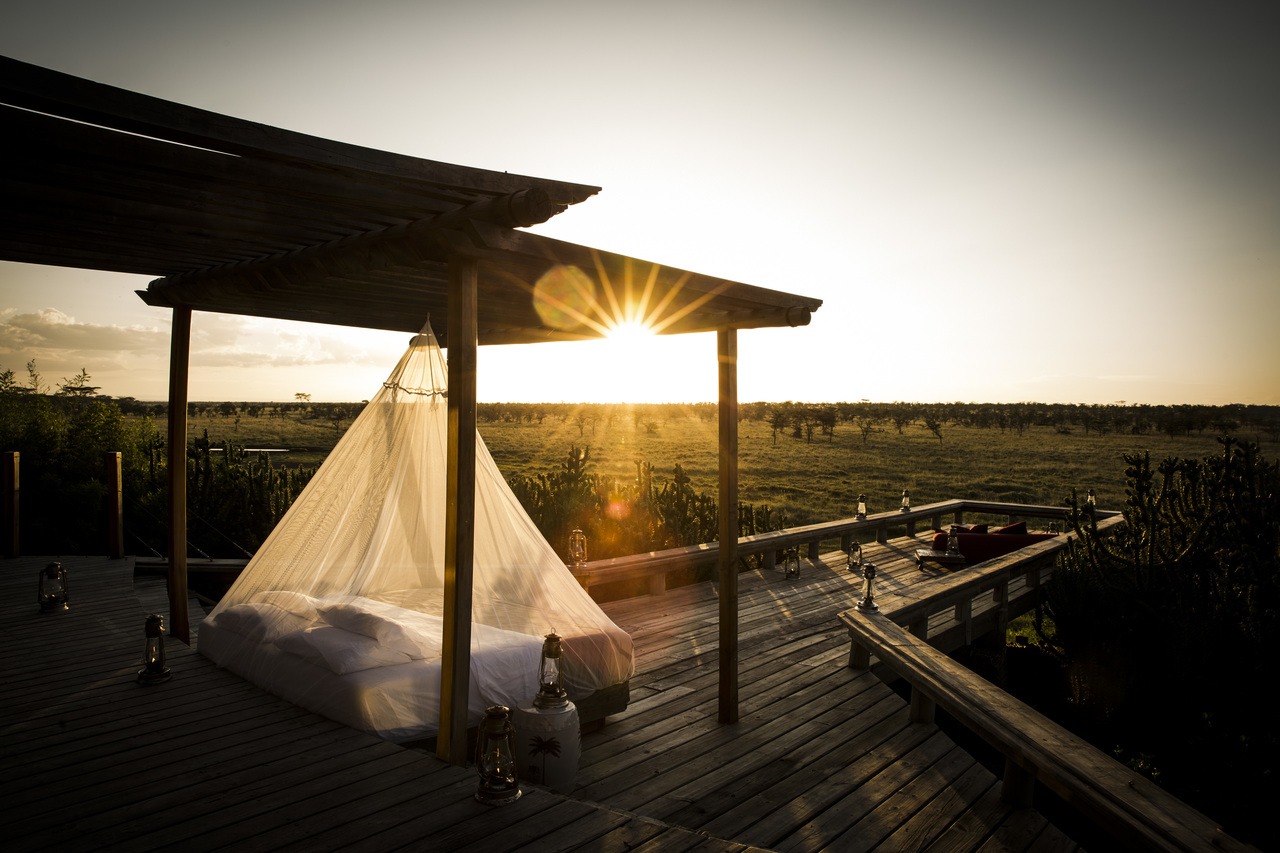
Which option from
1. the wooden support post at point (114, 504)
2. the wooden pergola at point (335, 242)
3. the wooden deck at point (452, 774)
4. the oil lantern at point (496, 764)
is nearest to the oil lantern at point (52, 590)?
the wooden deck at point (452, 774)

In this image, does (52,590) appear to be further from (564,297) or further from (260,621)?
(564,297)

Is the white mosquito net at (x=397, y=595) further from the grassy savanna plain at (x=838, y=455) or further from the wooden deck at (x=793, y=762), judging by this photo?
the grassy savanna plain at (x=838, y=455)

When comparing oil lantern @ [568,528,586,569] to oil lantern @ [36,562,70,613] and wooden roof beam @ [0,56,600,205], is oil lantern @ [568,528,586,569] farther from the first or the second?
oil lantern @ [36,562,70,613]

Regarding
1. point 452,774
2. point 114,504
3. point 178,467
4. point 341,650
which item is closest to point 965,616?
point 452,774

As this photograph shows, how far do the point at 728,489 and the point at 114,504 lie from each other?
813 centimetres

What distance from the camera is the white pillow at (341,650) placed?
371 cm

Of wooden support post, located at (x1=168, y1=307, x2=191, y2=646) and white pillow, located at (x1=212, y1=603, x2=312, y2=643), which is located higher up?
wooden support post, located at (x1=168, y1=307, x2=191, y2=646)

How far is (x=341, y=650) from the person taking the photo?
3766 mm

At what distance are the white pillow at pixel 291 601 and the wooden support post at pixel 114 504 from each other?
4965mm

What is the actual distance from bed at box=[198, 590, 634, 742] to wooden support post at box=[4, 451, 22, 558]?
6.06 metres

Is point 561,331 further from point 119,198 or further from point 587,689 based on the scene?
point 119,198

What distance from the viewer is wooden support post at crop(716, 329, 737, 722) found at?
4.55m

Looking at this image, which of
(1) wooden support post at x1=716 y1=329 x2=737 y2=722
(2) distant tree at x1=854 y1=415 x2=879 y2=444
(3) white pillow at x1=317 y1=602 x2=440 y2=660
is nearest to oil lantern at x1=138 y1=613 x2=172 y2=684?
(3) white pillow at x1=317 y1=602 x2=440 y2=660

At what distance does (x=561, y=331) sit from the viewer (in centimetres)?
602
